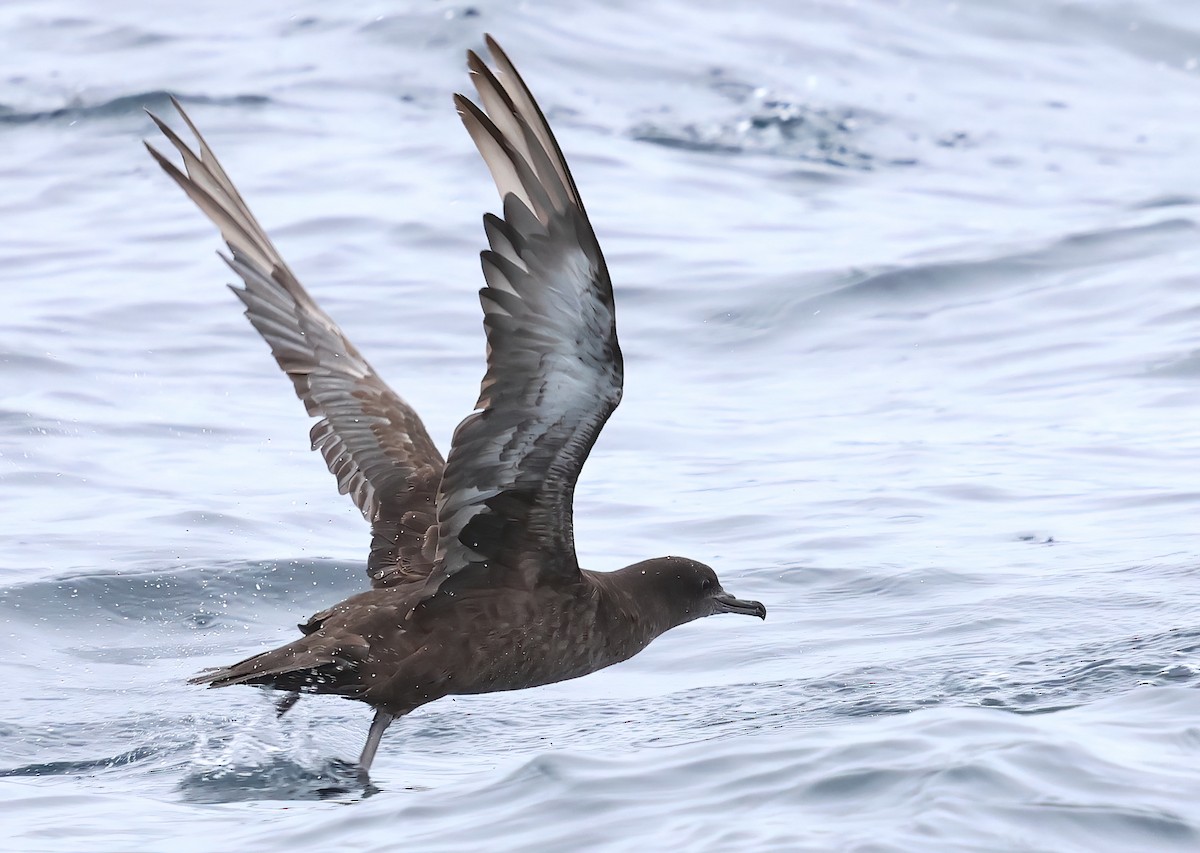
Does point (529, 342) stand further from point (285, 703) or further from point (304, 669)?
point (285, 703)

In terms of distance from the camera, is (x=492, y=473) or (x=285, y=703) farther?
(x=285, y=703)

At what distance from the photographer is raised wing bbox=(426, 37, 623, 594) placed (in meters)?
5.38

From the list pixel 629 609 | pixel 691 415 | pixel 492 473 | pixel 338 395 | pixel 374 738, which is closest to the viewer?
pixel 492 473

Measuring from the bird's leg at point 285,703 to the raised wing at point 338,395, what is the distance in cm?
62

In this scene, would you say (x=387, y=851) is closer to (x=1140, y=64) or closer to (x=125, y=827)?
Answer: (x=125, y=827)

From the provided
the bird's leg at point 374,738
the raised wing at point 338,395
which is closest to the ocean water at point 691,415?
the bird's leg at point 374,738

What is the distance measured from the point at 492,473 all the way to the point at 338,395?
2021 mm

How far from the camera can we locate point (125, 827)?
18.5 ft

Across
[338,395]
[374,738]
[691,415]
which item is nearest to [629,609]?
[374,738]

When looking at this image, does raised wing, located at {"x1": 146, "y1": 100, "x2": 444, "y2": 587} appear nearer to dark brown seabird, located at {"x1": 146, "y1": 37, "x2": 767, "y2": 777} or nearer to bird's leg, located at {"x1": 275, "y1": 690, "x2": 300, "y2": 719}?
dark brown seabird, located at {"x1": 146, "y1": 37, "x2": 767, "y2": 777}

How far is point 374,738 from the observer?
6.69m

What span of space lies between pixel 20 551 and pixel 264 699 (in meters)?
2.38

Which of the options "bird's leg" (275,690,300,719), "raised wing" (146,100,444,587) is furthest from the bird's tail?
"raised wing" (146,100,444,587)

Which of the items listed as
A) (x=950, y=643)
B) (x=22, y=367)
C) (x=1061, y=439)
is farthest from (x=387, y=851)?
(x=22, y=367)
